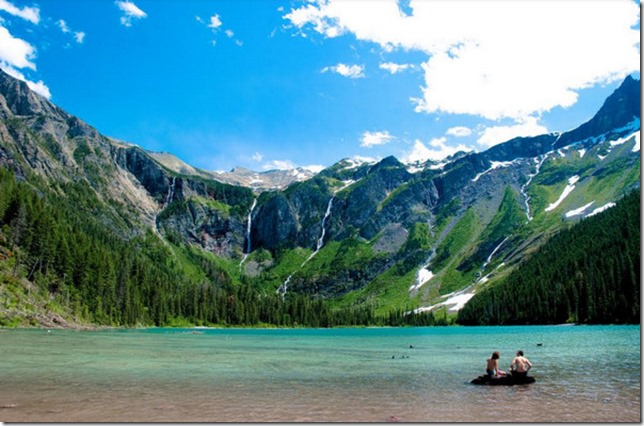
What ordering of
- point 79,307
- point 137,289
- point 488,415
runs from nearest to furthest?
point 488,415 < point 79,307 < point 137,289

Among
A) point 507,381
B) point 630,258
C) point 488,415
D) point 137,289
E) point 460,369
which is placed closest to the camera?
point 488,415

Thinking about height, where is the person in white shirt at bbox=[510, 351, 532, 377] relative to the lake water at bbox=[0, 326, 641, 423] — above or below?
above

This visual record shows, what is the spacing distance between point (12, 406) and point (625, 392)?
34162 mm

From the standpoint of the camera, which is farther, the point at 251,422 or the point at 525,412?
the point at 525,412

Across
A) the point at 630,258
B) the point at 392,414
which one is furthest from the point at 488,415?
the point at 630,258

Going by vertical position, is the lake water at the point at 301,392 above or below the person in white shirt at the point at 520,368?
below

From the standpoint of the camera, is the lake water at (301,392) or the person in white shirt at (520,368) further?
the person in white shirt at (520,368)

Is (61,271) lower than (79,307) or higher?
higher

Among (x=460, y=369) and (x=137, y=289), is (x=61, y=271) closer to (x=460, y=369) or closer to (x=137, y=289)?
(x=137, y=289)

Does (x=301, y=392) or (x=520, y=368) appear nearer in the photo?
(x=301, y=392)

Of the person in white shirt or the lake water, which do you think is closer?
the lake water

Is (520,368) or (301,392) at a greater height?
(520,368)

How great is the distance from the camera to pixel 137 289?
164125 millimetres

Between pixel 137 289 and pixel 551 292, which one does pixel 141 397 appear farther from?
pixel 551 292
